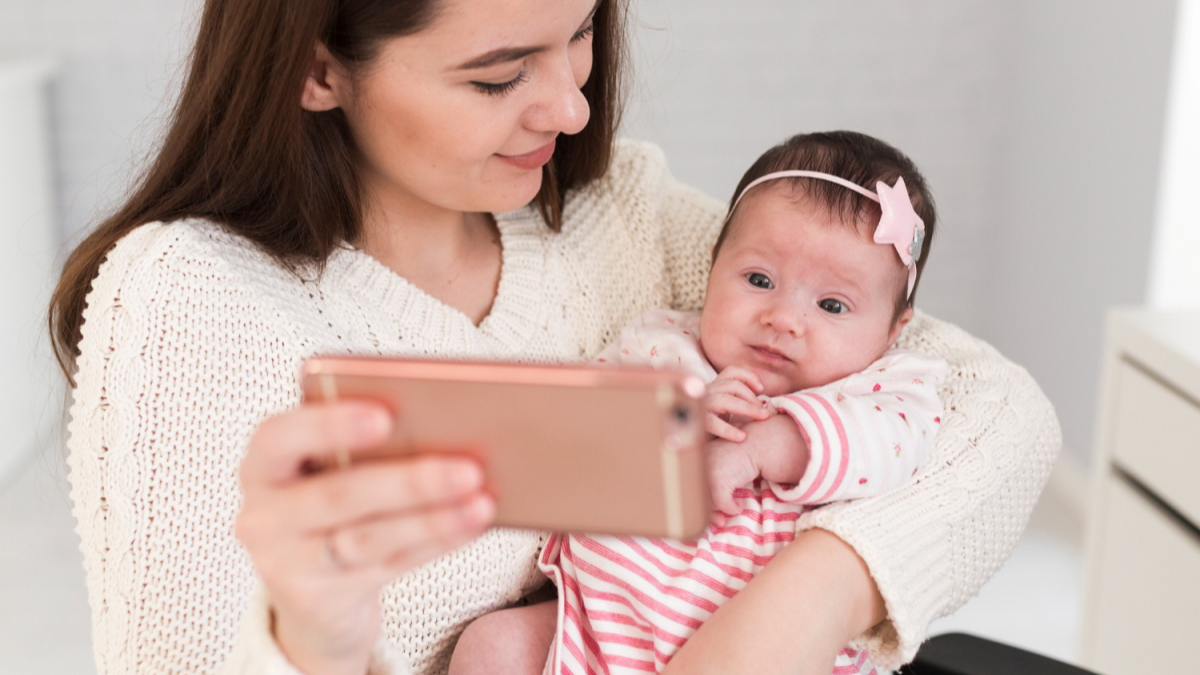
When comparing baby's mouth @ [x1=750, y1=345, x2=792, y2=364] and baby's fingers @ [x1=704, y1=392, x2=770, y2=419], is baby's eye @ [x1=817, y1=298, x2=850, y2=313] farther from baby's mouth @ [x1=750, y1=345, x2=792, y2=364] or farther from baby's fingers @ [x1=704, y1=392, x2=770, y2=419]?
baby's fingers @ [x1=704, y1=392, x2=770, y2=419]

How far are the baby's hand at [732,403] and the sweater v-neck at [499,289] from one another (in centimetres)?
27

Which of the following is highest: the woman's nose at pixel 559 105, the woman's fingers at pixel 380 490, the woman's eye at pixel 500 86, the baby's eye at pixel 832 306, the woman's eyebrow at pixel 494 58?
the woman's eyebrow at pixel 494 58

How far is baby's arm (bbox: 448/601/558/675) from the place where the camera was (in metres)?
1.11

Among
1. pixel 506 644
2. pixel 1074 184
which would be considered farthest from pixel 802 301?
pixel 1074 184

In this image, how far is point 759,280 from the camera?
125 centimetres

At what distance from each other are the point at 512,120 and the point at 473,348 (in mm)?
259

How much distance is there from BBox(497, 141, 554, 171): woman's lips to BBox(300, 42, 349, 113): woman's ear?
172 mm

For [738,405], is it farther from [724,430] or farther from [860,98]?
[860,98]

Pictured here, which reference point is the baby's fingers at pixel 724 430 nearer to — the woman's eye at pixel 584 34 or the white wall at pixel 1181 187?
the woman's eye at pixel 584 34

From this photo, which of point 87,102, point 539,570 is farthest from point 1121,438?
point 87,102

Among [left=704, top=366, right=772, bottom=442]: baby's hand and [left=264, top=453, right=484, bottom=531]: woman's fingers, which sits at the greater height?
[left=264, top=453, right=484, bottom=531]: woman's fingers

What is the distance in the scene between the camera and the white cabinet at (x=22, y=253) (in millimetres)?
2965

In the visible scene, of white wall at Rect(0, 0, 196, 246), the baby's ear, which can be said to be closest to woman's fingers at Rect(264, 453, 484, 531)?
the baby's ear

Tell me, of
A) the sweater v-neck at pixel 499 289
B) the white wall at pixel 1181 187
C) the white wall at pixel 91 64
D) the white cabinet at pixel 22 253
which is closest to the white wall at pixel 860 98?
the white wall at pixel 91 64
